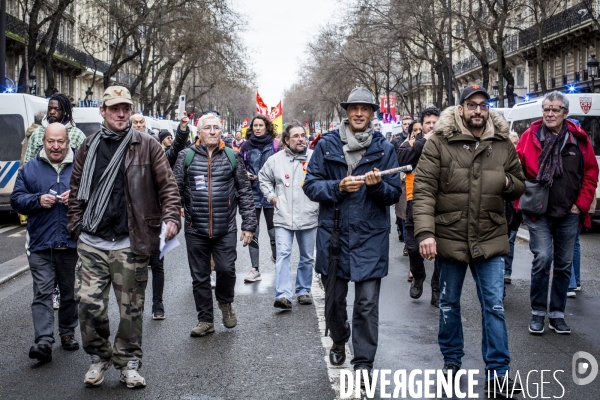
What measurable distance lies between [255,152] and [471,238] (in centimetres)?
562

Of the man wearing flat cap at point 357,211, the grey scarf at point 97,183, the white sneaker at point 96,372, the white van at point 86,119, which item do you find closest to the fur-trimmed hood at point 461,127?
the man wearing flat cap at point 357,211

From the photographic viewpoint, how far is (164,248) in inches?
226

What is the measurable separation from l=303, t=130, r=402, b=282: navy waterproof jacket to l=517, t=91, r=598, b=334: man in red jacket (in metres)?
1.83

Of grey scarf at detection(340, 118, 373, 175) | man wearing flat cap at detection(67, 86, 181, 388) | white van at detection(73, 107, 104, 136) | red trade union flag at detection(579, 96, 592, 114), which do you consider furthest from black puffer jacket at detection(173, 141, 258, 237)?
white van at detection(73, 107, 104, 136)

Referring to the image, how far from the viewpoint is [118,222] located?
5613 mm

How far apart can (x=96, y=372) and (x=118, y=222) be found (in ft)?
3.27

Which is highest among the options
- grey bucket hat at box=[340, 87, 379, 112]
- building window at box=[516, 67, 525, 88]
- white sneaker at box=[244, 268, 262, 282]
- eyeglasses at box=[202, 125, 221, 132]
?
building window at box=[516, 67, 525, 88]

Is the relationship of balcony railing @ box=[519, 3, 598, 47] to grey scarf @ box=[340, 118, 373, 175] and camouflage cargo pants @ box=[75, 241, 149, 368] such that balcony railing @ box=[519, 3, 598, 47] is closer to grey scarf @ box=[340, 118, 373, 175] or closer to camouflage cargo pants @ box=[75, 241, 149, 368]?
grey scarf @ box=[340, 118, 373, 175]

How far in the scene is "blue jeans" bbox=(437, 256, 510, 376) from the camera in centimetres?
544

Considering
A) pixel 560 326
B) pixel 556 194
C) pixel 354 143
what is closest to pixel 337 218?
pixel 354 143

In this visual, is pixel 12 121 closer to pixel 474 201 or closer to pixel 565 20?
pixel 474 201

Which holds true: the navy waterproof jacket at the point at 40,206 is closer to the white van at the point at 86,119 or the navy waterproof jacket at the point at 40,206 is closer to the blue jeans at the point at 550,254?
the blue jeans at the point at 550,254

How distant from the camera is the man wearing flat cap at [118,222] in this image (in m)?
5.61

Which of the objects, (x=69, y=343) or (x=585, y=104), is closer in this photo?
(x=69, y=343)
